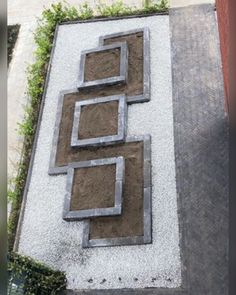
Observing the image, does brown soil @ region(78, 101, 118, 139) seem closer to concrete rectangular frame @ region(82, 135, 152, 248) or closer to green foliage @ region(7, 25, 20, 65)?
concrete rectangular frame @ region(82, 135, 152, 248)

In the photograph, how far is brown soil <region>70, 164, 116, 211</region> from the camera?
7.56 m

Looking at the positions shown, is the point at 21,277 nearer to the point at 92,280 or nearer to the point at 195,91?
the point at 92,280

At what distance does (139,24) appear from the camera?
1026 cm

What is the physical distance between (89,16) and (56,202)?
199 inches

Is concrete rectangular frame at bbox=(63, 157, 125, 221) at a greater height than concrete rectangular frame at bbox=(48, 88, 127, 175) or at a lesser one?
lesser

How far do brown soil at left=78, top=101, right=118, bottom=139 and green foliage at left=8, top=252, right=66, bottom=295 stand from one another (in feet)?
8.65

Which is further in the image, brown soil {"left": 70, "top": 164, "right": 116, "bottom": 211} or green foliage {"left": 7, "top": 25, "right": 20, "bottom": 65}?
green foliage {"left": 7, "top": 25, "right": 20, "bottom": 65}

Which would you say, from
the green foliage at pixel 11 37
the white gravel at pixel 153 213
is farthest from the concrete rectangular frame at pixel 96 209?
the green foliage at pixel 11 37

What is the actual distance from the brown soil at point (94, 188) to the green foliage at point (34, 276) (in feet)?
3.89

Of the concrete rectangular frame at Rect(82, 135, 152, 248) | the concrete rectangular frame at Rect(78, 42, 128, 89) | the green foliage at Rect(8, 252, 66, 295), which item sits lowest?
the green foliage at Rect(8, 252, 66, 295)

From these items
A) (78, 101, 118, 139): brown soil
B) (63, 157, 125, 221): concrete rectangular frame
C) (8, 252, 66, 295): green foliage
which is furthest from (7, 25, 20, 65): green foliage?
(8, 252, 66, 295): green foliage

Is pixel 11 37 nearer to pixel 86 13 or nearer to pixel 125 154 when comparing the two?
pixel 86 13

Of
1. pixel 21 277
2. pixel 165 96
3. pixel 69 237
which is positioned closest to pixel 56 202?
pixel 69 237

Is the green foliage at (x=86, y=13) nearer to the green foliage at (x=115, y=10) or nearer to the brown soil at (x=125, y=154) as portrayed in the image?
the green foliage at (x=115, y=10)
